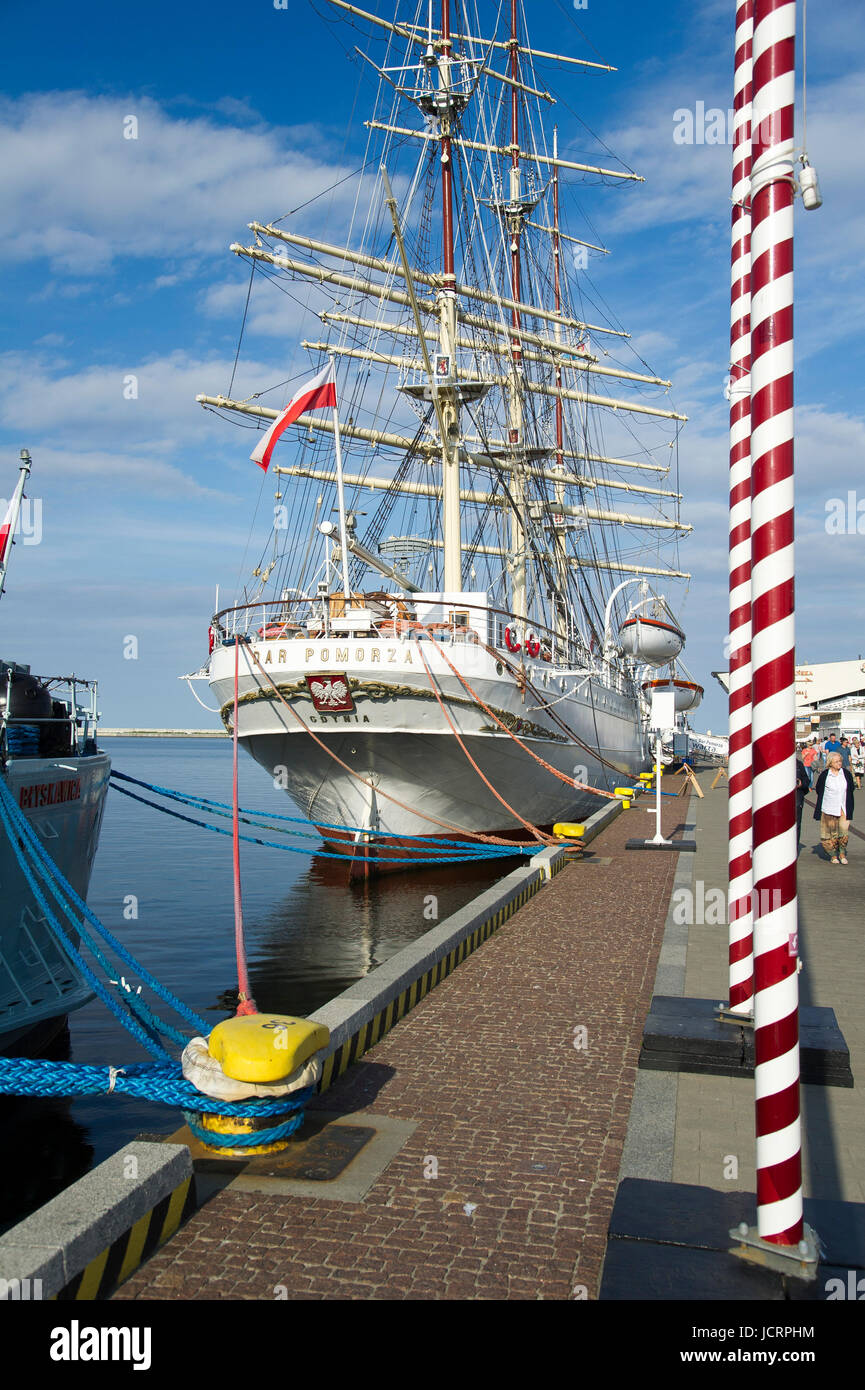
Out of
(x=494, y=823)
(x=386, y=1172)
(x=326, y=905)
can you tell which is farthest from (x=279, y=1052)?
(x=494, y=823)

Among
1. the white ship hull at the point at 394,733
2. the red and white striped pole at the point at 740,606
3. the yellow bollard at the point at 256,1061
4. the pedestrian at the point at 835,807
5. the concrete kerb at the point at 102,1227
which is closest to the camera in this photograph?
the concrete kerb at the point at 102,1227

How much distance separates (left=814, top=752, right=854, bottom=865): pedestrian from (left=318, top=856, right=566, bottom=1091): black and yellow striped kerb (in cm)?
625

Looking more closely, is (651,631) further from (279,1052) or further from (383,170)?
(279,1052)

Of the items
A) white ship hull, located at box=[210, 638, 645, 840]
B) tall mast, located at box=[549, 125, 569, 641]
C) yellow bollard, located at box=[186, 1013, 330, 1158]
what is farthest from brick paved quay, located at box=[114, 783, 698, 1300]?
tall mast, located at box=[549, 125, 569, 641]

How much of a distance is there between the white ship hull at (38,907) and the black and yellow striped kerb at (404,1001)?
11.6 feet

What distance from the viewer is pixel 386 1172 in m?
5.02

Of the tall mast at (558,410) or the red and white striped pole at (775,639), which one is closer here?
the red and white striped pole at (775,639)

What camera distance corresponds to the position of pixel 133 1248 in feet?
13.6

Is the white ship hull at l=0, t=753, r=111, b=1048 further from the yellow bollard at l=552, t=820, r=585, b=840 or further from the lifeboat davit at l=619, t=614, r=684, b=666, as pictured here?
the lifeboat davit at l=619, t=614, r=684, b=666

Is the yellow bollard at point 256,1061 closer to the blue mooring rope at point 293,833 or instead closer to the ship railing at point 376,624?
the blue mooring rope at point 293,833

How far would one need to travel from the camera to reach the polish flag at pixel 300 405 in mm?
17234

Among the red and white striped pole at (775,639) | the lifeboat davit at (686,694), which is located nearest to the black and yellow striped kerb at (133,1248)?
the red and white striped pole at (775,639)

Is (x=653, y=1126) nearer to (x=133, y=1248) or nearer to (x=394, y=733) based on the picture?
(x=133, y=1248)

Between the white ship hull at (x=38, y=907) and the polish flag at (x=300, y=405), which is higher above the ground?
the polish flag at (x=300, y=405)
